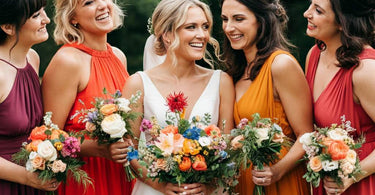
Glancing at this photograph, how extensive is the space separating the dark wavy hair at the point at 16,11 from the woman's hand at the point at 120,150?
4.49 ft

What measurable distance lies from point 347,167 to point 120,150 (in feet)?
6.48

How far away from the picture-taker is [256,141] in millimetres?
4484

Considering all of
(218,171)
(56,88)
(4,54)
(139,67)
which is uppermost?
(4,54)

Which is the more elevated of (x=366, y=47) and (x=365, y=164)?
(x=366, y=47)

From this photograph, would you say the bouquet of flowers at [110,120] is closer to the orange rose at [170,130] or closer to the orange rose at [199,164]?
the orange rose at [170,130]

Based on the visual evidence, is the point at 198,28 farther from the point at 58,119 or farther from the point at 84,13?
the point at 58,119

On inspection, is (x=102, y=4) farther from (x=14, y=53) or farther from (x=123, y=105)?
(x=123, y=105)

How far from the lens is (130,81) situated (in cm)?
538

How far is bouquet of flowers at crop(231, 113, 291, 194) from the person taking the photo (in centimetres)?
449

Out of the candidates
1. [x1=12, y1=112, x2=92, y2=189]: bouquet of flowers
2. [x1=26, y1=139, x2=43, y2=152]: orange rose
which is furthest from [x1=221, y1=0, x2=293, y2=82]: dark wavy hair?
[x1=26, y1=139, x2=43, y2=152]: orange rose

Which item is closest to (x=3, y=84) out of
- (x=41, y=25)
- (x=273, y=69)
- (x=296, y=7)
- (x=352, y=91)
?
(x=41, y=25)

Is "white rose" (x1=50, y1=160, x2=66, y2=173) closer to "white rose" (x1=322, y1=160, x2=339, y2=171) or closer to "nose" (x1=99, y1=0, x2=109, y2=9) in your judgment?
"nose" (x1=99, y1=0, x2=109, y2=9)

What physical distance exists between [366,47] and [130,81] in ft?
7.41

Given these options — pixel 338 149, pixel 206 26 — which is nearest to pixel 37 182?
pixel 206 26
